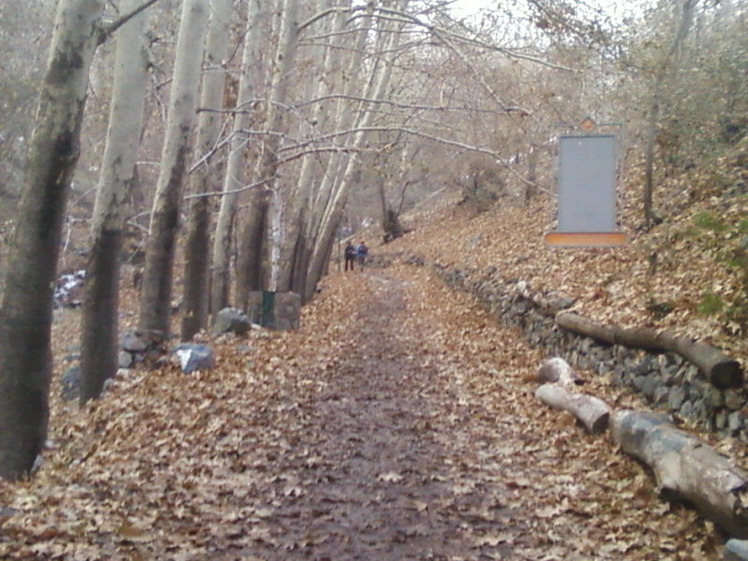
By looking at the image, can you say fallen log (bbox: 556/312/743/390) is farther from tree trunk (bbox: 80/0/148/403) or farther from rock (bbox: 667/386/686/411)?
tree trunk (bbox: 80/0/148/403)

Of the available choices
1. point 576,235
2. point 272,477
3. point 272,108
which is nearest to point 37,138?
point 272,477

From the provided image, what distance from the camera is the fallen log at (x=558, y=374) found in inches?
444

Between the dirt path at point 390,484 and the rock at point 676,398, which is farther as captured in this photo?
the rock at point 676,398

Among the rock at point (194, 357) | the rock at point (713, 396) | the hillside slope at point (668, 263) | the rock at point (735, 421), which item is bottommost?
the rock at point (194, 357)

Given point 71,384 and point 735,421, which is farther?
point 71,384

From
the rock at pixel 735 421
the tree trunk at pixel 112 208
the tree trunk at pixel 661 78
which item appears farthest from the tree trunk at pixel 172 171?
the rock at pixel 735 421

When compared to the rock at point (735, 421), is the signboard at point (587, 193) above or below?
above

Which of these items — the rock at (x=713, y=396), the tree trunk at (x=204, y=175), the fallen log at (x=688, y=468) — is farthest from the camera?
the tree trunk at (x=204, y=175)

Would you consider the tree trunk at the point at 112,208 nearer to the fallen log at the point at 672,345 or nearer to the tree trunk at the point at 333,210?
the fallen log at the point at 672,345

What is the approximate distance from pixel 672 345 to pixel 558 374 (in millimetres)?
2431

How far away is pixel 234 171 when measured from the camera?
1791 cm

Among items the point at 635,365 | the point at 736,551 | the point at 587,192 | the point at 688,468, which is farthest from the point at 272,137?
the point at 736,551

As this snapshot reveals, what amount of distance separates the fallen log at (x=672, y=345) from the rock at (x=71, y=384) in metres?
8.40

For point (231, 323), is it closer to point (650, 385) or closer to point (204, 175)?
point (204, 175)
